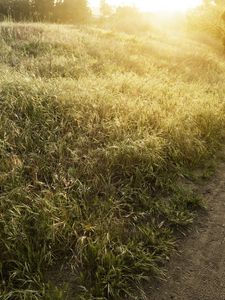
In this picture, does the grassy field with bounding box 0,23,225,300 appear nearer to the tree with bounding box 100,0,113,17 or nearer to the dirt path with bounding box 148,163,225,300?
the dirt path with bounding box 148,163,225,300

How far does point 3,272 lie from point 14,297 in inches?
A: 13.7

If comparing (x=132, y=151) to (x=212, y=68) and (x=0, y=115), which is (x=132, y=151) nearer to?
(x=0, y=115)

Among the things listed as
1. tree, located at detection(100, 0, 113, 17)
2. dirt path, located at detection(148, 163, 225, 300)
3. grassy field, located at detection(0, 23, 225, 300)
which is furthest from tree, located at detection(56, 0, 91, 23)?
dirt path, located at detection(148, 163, 225, 300)

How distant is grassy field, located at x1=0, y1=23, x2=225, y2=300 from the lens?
3908 mm

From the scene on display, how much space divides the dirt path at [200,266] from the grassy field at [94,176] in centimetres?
18

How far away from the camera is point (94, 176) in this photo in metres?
5.40

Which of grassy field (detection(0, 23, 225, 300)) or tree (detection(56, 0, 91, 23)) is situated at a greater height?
grassy field (detection(0, 23, 225, 300))

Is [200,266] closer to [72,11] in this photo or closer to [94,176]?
[94,176]

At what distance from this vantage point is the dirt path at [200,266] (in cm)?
378

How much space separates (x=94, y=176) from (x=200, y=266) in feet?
6.56

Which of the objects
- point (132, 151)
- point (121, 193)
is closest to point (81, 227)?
point (121, 193)

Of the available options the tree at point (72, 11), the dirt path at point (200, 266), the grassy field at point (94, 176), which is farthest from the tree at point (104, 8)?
the dirt path at point (200, 266)

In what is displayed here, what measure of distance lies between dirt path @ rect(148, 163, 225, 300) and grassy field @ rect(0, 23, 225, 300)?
0.18m

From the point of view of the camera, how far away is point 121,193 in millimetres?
5250
